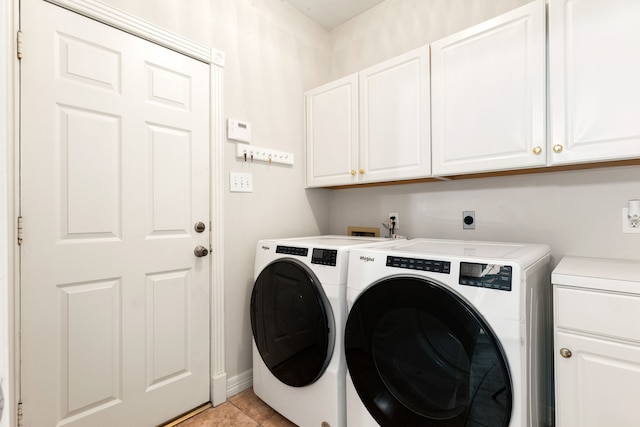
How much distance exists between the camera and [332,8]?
2314mm

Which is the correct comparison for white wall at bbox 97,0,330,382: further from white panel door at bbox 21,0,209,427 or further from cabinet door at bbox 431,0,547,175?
cabinet door at bbox 431,0,547,175

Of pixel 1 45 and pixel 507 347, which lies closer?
pixel 1 45

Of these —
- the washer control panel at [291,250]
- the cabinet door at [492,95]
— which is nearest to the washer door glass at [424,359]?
the washer control panel at [291,250]

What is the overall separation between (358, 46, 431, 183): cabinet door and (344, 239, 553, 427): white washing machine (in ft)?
2.33

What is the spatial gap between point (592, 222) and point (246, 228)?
1836 mm

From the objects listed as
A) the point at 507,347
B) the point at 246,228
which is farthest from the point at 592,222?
the point at 246,228

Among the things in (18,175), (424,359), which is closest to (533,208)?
(424,359)

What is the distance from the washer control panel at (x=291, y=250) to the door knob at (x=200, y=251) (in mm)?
421

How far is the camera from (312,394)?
1.49m

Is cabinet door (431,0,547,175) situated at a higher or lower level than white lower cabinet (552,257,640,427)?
higher

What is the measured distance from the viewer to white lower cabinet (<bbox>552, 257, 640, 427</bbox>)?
3.24 feet

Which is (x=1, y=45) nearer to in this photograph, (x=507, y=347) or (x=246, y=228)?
(x=507, y=347)

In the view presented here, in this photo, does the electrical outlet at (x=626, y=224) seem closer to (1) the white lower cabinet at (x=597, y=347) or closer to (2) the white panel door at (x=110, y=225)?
(1) the white lower cabinet at (x=597, y=347)

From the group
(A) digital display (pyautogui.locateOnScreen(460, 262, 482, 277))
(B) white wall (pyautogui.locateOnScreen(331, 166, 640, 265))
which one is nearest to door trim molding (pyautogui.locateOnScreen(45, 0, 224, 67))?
(B) white wall (pyautogui.locateOnScreen(331, 166, 640, 265))
